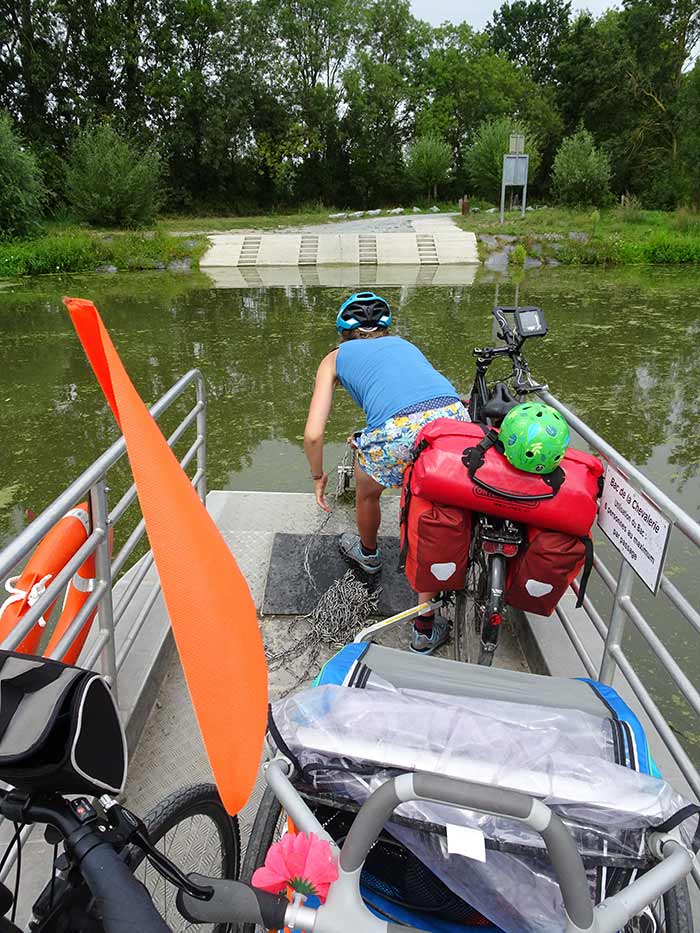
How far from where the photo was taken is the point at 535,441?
1693mm

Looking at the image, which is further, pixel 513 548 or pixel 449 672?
pixel 513 548

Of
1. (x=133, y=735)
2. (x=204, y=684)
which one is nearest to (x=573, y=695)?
(x=204, y=684)

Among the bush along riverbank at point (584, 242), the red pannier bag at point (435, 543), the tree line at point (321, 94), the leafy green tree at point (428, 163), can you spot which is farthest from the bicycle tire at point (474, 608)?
the leafy green tree at point (428, 163)

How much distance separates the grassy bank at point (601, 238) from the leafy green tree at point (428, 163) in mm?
10569

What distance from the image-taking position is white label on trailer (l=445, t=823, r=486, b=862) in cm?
76

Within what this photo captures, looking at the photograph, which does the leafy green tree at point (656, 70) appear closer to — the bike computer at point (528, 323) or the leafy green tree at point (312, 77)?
the leafy green tree at point (312, 77)

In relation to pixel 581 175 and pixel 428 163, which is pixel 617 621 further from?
pixel 428 163

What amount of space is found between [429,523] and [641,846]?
1030 mm

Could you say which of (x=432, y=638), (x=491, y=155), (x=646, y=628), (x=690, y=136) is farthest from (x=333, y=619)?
(x=690, y=136)

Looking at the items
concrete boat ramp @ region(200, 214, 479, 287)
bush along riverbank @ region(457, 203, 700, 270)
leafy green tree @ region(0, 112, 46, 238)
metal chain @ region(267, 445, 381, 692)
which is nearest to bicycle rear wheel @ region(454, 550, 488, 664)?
metal chain @ region(267, 445, 381, 692)

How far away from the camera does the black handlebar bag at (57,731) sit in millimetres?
784

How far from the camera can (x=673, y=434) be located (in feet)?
16.8

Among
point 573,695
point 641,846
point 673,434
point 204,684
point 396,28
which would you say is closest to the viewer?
point 641,846

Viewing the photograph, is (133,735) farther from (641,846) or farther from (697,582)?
Result: (697,582)
